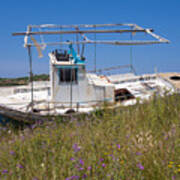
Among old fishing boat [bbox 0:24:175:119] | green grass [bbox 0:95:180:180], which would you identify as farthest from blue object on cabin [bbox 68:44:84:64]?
green grass [bbox 0:95:180:180]

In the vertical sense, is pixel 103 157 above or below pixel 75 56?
below

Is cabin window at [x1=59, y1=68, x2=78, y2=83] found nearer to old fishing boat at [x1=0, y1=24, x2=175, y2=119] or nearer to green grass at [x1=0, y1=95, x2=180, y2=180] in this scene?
old fishing boat at [x1=0, y1=24, x2=175, y2=119]

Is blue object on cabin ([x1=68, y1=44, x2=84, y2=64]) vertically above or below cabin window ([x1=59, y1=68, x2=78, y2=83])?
above

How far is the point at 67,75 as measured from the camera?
14.0 m

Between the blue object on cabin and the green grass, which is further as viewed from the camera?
the blue object on cabin

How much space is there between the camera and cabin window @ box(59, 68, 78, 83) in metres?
13.9

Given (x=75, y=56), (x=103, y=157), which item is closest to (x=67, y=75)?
(x=75, y=56)

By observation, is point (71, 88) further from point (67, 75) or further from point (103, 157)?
point (103, 157)

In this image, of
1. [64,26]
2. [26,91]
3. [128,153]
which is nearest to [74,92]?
[64,26]

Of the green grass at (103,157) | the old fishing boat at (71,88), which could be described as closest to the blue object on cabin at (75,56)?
the old fishing boat at (71,88)

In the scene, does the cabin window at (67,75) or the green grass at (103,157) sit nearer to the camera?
the green grass at (103,157)

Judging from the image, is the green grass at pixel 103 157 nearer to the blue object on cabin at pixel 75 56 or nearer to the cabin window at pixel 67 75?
the cabin window at pixel 67 75

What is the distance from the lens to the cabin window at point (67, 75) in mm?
13914

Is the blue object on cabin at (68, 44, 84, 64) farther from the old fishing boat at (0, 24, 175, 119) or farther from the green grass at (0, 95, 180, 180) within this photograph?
the green grass at (0, 95, 180, 180)
